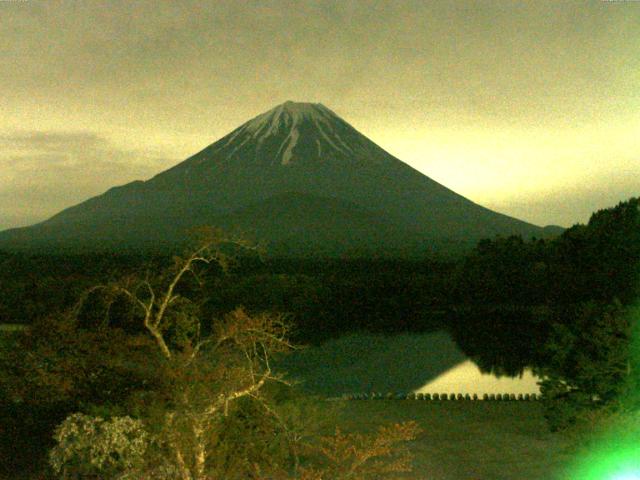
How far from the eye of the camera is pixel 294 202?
236 ft

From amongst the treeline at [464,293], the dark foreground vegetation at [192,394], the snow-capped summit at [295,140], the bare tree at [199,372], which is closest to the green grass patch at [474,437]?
the dark foreground vegetation at [192,394]

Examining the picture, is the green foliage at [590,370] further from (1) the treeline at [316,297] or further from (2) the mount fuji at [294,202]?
(2) the mount fuji at [294,202]

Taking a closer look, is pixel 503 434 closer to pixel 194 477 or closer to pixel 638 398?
pixel 638 398

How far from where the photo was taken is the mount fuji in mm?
65750

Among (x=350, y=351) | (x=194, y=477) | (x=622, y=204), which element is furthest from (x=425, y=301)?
(x=194, y=477)

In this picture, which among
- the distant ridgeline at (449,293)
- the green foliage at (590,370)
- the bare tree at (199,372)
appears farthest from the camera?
the distant ridgeline at (449,293)

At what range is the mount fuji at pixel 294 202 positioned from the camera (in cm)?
6575

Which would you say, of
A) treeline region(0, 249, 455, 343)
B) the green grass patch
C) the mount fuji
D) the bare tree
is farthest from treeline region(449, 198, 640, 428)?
the mount fuji

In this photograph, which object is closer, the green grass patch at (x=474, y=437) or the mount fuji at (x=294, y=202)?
the green grass patch at (x=474, y=437)

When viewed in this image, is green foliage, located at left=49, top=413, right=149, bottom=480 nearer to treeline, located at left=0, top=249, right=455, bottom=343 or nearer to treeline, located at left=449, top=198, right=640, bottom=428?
treeline, located at left=449, top=198, right=640, bottom=428

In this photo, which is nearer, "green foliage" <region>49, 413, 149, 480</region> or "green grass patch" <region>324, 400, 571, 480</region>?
"green foliage" <region>49, 413, 149, 480</region>

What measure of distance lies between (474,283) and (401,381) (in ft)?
42.9

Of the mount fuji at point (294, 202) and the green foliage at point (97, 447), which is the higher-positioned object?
the mount fuji at point (294, 202)

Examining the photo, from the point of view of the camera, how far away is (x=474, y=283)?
31.2 metres
